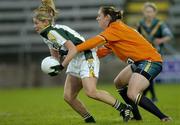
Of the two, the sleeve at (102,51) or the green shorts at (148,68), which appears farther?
the sleeve at (102,51)

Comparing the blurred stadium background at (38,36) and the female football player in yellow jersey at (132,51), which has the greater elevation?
the female football player in yellow jersey at (132,51)

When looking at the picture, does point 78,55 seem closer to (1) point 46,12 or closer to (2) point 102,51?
(2) point 102,51

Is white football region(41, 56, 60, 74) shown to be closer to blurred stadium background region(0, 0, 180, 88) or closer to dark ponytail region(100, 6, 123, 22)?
dark ponytail region(100, 6, 123, 22)

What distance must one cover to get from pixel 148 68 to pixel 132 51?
1.15 feet

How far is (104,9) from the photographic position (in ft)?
33.6

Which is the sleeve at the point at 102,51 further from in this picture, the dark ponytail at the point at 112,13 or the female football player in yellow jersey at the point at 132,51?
the dark ponytail at the point at 112,13

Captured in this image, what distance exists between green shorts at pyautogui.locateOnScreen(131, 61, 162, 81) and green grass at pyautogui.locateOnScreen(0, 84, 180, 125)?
702 millimetres

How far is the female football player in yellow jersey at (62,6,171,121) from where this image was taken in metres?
9.94

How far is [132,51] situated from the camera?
10.1m

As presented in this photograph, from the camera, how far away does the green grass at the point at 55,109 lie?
10867 millimetres

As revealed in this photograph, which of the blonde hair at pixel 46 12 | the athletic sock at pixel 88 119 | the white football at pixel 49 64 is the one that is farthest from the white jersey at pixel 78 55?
the athletic sock at pixel 88 119

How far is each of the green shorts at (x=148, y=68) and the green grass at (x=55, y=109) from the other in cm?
70

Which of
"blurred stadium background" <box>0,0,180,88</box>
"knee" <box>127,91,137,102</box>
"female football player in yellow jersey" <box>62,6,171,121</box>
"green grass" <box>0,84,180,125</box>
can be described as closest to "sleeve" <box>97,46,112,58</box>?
"female football player in yellow jersey" <box>62,6,171,121</box>

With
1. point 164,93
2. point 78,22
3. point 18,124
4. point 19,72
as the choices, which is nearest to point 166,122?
point 18,124
